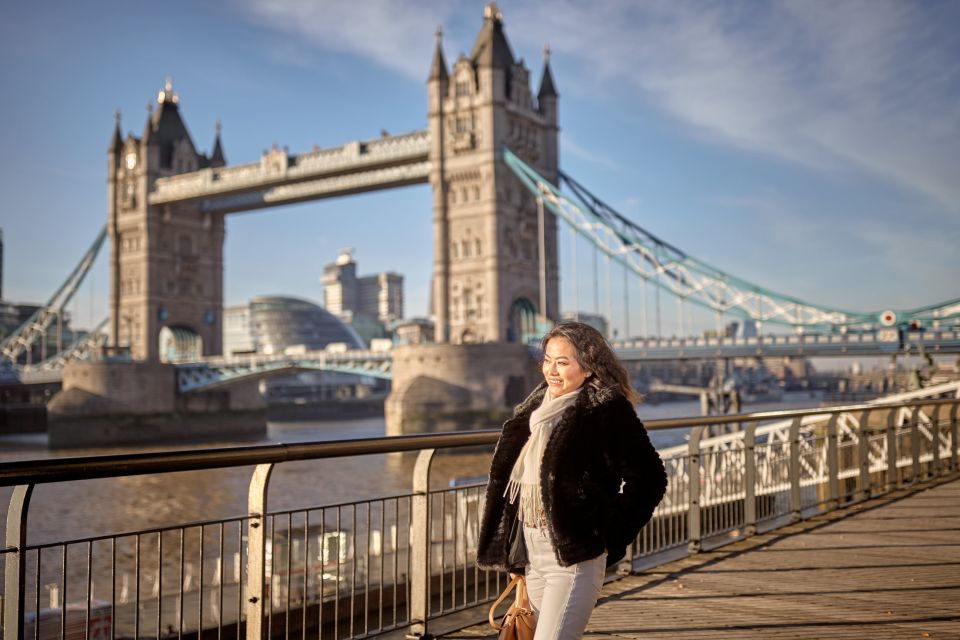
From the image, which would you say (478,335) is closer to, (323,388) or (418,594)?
(418,594)

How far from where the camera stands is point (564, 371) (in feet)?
10.4

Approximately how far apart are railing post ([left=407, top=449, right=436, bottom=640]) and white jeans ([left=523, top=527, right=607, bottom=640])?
156 centimetres

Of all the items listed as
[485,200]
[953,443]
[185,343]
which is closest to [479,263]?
[485,200]

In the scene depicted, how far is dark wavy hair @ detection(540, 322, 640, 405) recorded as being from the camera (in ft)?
10.3

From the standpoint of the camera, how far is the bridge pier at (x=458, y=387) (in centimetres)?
4091

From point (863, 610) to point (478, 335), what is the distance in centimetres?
4239

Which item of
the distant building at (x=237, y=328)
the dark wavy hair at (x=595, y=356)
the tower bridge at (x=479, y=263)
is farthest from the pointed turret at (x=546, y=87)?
the distant building at (x=237, y=328)

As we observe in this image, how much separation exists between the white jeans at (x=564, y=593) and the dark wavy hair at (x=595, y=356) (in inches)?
21.1

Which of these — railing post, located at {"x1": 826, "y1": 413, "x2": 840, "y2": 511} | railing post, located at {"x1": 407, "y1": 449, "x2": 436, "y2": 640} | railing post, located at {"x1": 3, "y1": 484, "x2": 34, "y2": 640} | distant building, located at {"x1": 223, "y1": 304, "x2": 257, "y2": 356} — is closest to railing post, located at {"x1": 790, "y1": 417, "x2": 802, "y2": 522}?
railing post, located at {"x1": 826, "y1": 413, "x2": 840, "y2": 511}

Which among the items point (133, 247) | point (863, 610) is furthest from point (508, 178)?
point (863, 610)

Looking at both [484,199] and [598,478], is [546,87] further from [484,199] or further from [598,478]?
[598,478]

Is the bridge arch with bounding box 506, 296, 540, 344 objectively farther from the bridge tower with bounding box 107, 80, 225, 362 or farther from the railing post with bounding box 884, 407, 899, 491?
the railing post with bounding box 884, 407, 899, 491

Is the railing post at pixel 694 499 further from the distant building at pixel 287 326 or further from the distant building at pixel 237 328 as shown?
the distant building at pixel 237 328

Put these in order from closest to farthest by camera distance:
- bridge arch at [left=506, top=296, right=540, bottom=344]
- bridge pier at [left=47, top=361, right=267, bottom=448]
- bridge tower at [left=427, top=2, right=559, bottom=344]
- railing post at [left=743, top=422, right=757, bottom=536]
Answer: railing post at [left=743, top=422, right=757, bottom=536] < bridge tower at [left=427, top=2, right=559, bottom=344] < bridge arch at [left=506, top=296, right=540, bottom=344] < bridge pier at [left=47, top=361, right=267, bottom=448]
